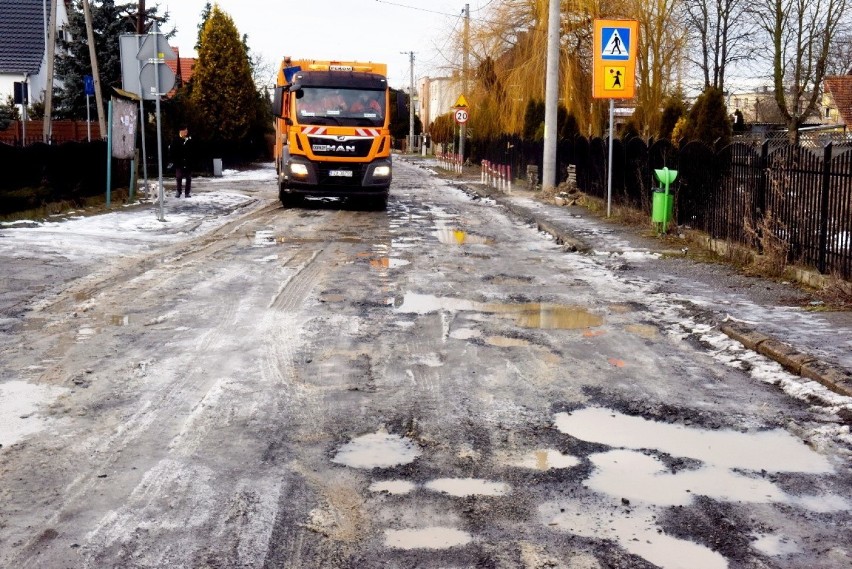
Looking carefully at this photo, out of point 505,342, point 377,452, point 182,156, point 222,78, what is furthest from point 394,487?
point 222,78

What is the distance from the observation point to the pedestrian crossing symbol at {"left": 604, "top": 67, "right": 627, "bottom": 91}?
717 inches

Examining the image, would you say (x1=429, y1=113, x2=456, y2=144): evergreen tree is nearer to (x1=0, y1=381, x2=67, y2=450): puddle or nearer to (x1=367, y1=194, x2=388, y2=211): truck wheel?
(x1=367, y1=194, x2=388, y2=211): truck wheel

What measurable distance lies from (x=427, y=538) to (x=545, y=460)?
116 centimetres

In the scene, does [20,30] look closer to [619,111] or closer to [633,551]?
[619,111]

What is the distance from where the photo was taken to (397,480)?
15.5ft

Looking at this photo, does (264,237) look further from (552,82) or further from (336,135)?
(552,82)

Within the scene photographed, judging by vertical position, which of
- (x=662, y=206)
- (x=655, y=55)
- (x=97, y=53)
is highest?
(x=97, y=53)

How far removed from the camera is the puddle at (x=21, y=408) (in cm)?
530

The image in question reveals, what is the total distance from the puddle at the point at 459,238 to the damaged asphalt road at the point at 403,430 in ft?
14.3

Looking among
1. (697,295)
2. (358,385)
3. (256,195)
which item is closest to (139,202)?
(256,195)

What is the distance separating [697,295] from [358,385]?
5.00m

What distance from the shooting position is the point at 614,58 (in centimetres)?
1797

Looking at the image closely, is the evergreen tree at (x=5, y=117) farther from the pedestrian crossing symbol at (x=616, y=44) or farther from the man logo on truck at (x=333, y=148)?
the pedestrian crossing symbol at (x=616, y=44)

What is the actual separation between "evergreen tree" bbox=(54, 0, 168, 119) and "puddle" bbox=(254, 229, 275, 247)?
26.8m
